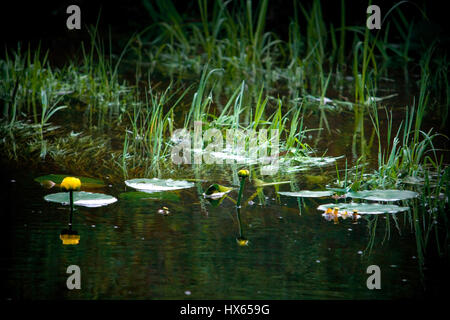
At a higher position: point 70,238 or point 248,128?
point 248,128

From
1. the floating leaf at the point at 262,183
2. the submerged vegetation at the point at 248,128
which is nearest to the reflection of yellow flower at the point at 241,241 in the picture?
the submerged vegetation at the point at 248,128

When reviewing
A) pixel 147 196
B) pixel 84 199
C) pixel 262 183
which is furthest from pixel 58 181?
pixel 262 183

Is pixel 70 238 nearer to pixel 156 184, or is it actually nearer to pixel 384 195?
pixel 156 184

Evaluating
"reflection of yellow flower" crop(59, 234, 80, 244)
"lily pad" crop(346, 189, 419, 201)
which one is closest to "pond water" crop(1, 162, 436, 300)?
"reflection of yellow flower" crop(59, 234, 80, 244)

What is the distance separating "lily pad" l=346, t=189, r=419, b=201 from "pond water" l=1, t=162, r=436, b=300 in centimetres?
13

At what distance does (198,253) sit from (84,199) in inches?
21.1

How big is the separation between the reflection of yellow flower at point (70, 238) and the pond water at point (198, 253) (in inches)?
0.6

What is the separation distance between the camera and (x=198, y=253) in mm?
1752

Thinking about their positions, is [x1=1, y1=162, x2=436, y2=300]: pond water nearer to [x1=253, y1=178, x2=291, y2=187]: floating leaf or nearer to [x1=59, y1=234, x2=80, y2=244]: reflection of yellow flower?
[x1=59, y1=234, x2=80, y2=244]: reflection of yellow flower

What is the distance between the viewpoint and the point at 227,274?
64.1 inches

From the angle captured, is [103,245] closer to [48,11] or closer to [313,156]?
[313,156]

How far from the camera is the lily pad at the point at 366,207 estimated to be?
6.66 feet

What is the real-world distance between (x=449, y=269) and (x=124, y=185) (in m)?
1.15
